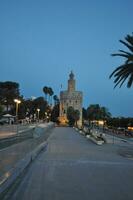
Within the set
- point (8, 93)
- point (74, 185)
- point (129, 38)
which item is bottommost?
point (74, 185)

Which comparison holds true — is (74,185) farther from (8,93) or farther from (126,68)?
(8,93)

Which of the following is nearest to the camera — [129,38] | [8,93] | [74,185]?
[74,185]

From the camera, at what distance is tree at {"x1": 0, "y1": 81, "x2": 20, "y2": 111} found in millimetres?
140250

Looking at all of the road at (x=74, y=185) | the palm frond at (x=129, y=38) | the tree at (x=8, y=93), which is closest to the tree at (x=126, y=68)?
the palm frond at (x=129, y=38)

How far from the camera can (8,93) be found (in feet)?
471

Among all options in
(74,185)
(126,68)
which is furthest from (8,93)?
(74,185)

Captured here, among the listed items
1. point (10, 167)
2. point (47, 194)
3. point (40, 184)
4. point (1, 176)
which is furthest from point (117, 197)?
point (10, 167)

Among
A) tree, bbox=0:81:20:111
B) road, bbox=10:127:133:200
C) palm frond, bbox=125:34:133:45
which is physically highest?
tree, bbox=0:81:20:111

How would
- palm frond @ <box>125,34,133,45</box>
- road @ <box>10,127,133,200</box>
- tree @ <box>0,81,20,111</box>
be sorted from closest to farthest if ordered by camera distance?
road @ <box>10,127,133,200</box> → palm frond @ <box>125,34,133,45</box> → tree @ <box>0,81,20,111</box>

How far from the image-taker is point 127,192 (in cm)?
1139

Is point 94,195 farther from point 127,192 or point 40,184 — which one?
point 40,184

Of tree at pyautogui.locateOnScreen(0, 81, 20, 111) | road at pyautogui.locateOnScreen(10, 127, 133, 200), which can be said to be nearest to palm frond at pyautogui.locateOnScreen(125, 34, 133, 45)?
road at pyautogui.locateOnScreen(10, 127, 133, 200)

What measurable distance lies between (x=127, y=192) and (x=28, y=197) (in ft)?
8.76

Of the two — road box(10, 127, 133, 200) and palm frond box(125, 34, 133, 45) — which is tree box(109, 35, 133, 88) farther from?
road box(10, 127, 133, 200)
